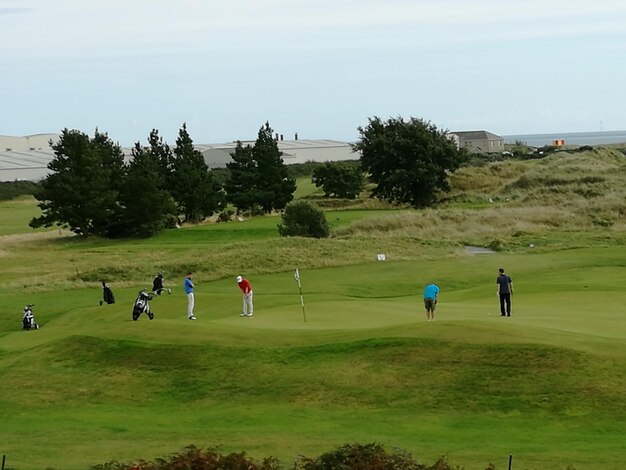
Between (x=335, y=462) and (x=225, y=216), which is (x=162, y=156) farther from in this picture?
(x=335, y=462)

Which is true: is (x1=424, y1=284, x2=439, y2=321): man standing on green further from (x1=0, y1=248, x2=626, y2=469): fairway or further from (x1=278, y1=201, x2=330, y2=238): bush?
(x1=278, y1=201, x2=330, y2=238): bush

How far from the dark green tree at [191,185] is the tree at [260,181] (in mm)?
2743

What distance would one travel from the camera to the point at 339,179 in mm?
109562

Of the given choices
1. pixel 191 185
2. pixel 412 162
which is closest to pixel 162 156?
pixel 191 185

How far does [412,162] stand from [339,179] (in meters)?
10.3

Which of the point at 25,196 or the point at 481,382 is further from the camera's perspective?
the point at 25,196

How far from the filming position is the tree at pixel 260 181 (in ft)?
316

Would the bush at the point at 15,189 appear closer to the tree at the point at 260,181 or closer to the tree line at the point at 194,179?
Answer: the tree line at the point at 194,179

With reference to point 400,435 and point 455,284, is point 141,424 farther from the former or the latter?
point 455,284

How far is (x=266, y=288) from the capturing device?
1738 inches

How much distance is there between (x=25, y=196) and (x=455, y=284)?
104m

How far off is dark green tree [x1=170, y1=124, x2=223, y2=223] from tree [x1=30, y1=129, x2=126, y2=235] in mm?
6205

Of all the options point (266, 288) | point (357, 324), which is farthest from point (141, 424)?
point (266, 288)

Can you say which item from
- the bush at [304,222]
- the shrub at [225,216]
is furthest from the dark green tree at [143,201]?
the bush at [304,222]
